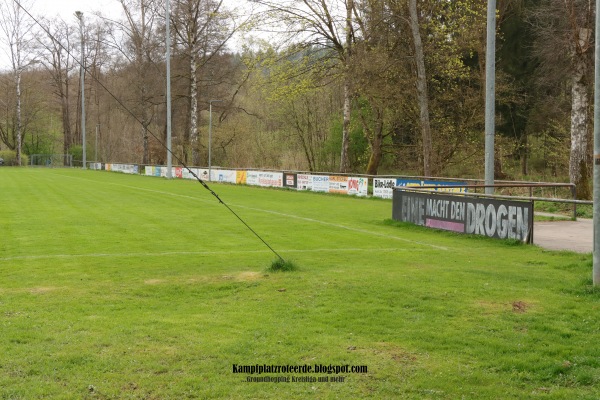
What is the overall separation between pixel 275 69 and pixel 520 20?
15.4 m

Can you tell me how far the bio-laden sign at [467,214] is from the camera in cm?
1466

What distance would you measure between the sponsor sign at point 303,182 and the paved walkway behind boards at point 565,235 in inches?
735

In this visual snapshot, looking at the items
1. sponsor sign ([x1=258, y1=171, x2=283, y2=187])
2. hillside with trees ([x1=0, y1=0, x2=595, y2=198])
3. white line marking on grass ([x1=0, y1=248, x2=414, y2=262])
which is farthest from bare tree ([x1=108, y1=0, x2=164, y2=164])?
white line marking on grass ([x1=0, y1=248, x2=414, y2=262])

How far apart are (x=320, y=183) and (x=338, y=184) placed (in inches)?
70.0

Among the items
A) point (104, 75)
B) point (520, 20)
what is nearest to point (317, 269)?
point (520, 20)

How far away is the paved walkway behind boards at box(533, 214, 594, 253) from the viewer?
1412 centimetres

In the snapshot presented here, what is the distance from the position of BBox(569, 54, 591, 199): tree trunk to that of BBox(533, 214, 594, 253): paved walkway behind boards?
532 centimetres

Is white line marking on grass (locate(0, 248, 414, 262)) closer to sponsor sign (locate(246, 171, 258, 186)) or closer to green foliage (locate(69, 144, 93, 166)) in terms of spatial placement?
sponsor sign (locate(246, 171, 258, 186))

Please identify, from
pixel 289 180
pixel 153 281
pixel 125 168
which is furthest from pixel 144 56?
pixel 153 281

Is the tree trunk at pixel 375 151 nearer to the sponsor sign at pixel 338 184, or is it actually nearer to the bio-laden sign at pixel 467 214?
the sponsor sign at pixel 338 184

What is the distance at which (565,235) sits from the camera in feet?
52.6

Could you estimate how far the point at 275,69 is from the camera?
131ft

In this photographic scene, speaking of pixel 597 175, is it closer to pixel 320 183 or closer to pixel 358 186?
pixel 358 186

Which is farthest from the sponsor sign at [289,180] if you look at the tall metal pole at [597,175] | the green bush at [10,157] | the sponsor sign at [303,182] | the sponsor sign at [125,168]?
the green bush at [10,157]
